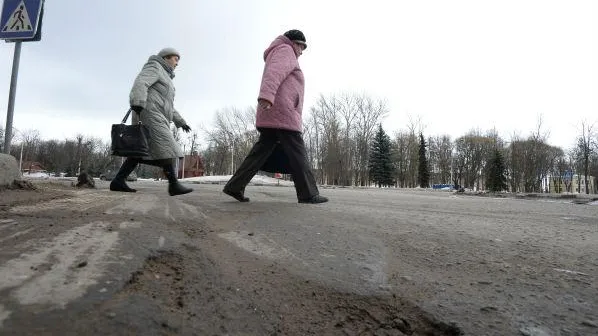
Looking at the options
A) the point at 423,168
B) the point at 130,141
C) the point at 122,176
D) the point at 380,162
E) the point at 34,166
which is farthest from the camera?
the point at 34,166

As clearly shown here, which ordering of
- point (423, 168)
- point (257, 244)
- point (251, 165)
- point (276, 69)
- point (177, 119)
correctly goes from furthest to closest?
point (423, 168) < point (177, 119) < point (251, 165) < point (276, 69) < point (257, 244)

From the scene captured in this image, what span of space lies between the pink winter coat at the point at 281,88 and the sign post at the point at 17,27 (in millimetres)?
3337

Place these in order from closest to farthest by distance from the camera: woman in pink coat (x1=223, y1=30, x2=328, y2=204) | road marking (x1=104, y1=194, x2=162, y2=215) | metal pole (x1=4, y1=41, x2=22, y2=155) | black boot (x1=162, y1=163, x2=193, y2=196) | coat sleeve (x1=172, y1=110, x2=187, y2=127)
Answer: road marking (x1=104, y1=194, x2=162, y2=215), woman in pink coat (x1=223, y1=30, x2=328, y2=204), metal pole (x1=4, y1=41, x2=22, y2=155), black boot (x1=162, y1=163, x2=193, y2=196), coat sleeve (x1=172, y1=110, x2=187, y2=127)

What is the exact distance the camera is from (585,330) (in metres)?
1.10

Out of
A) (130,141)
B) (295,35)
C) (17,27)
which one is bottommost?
(130,141)

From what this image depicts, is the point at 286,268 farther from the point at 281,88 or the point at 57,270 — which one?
the point at 281,88

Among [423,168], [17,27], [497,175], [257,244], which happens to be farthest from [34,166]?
[257,244]

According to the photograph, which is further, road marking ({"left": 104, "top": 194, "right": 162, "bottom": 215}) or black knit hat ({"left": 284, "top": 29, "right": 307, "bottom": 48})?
black knit hat ({"left": 284, "top": 29, "right": 307, "bottom": 48})

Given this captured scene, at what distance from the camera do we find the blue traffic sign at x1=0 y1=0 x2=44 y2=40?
5.28 m

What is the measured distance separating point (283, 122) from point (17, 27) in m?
4.03

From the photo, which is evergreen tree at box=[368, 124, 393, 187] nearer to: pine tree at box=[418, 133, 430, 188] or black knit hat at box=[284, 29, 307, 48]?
pine tree at box=[418, 133, 430, 188]

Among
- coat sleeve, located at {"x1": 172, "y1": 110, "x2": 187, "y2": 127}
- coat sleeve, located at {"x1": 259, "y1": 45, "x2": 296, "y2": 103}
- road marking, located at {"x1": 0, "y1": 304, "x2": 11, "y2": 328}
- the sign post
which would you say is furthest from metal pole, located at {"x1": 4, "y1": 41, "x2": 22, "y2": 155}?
road marking, located at {"x1": 0, "y1": 304, "x2": 11, "y2": 328}

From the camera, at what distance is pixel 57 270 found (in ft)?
3.83

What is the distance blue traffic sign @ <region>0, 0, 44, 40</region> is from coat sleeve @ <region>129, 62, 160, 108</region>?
155 centimetres
